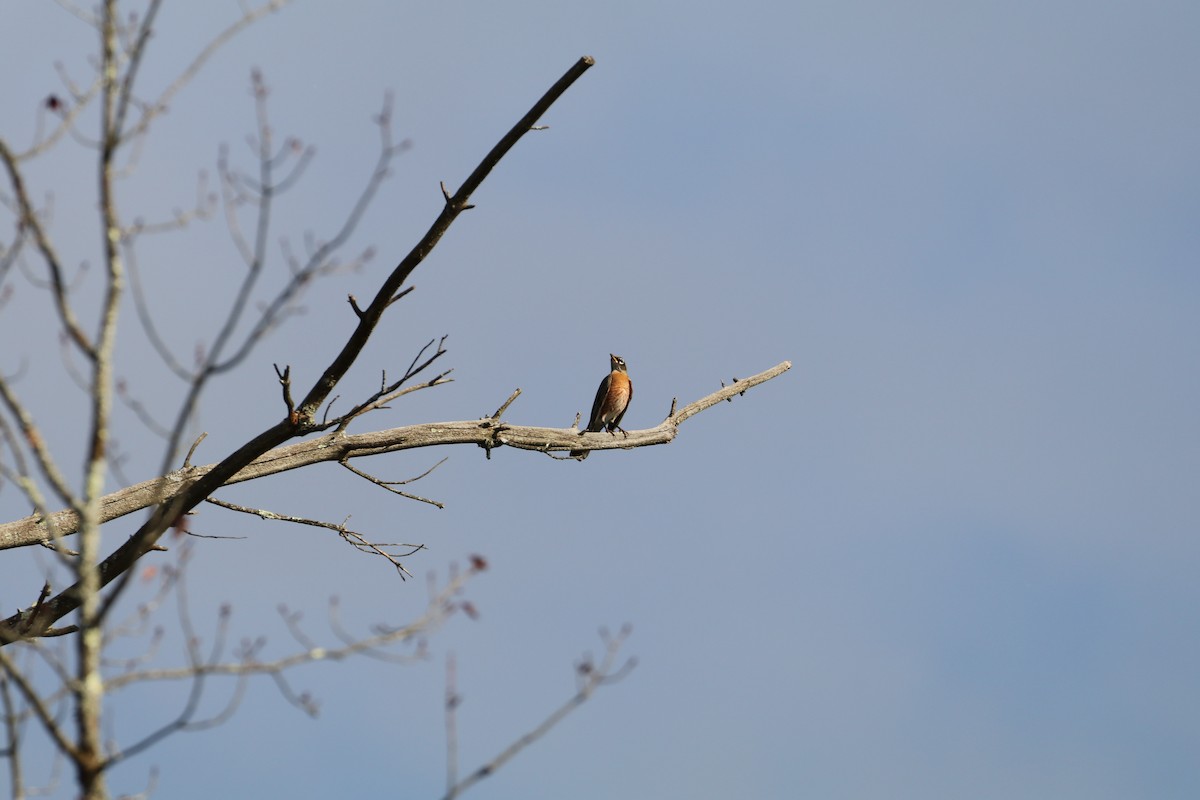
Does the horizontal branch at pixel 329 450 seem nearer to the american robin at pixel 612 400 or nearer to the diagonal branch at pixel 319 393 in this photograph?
the diagonal branch at pixel 319 393

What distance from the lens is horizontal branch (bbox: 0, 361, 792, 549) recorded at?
7410 millimetres

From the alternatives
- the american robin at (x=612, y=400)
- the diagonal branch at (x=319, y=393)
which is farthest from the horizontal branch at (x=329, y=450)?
the american robin at (x=612, y=400)

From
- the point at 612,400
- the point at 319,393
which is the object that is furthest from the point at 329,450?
the point at 612,400

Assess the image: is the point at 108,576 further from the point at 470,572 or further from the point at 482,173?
the point at 470,572

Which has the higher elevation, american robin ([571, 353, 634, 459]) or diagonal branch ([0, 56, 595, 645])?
american robin ([571, 353, 634, 459])

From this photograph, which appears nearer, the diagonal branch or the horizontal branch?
the diagonal branch

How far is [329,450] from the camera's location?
7.63 m

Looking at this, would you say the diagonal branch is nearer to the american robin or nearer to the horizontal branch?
the horizontal branch

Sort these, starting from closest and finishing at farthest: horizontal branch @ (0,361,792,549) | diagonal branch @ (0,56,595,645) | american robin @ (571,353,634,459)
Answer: diagonal branch @ (0,56,595,645)
horizontal branch @ (0,361,792,549)
american robin @ (571,353,634,459)

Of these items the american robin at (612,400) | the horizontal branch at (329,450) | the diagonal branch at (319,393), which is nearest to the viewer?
the diagonal branch at (319,393)

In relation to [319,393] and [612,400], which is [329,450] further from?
[612,400]

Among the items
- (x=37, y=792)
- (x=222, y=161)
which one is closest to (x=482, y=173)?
(x=222, y=161)

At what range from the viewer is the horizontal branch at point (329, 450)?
7.41m

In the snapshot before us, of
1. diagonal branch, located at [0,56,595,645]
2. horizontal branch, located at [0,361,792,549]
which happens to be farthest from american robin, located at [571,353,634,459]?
diagonal branch, located at [0,56,595,645]
